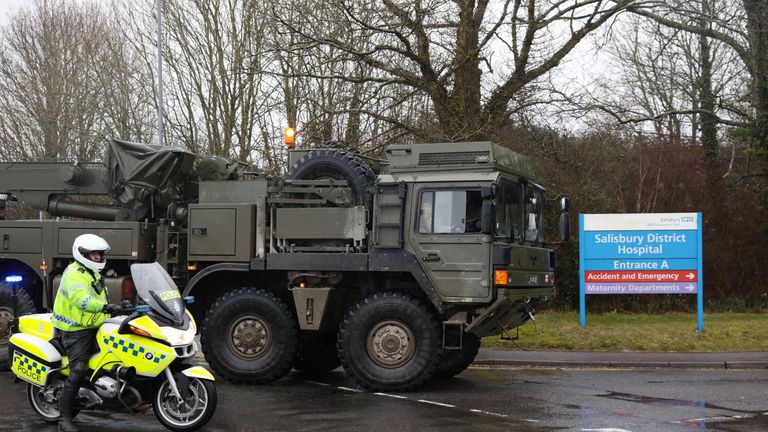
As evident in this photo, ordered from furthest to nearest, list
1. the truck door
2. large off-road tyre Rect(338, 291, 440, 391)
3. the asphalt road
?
1. large off-road tyre Rect(338, 291, 440, 391)
2. the truck door
3. the asphalt road

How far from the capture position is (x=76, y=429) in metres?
7.84

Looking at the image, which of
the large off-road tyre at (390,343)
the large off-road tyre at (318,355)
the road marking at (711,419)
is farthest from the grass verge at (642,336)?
the road marking at (711,419)

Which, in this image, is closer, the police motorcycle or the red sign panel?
the police motorcycle

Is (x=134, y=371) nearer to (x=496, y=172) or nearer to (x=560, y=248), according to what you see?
(x=496, y=172)

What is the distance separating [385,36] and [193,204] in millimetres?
9782

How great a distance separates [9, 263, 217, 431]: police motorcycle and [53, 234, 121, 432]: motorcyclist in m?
0.13

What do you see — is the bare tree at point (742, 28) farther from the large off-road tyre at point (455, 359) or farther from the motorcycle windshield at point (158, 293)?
the motorcycle windshield at point (158, 293)

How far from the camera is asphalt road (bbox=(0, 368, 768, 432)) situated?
27.5 ft

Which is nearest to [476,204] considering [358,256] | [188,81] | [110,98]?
[358,256]

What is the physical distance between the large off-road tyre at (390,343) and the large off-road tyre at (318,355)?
1.50 metres

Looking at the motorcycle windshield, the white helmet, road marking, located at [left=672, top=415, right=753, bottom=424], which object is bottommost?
road marking, located at [left=672, top=415, right=753, bottom=424]

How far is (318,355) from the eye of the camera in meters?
12.4

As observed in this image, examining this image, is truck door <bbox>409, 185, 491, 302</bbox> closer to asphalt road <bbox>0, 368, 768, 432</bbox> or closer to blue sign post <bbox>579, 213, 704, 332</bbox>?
asphalt road <bbox>0, 368, 768, 432</bbox>

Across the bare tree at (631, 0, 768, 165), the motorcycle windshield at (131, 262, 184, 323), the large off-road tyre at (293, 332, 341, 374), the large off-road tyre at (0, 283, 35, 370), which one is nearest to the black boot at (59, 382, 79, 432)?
the motorcycle windshield at (131, 262, 184, 323)
